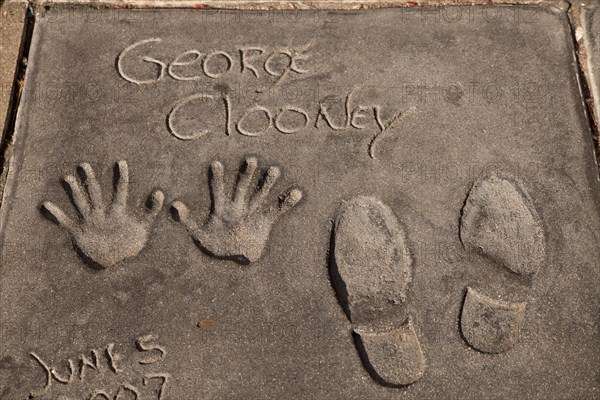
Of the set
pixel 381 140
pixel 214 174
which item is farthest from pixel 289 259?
pixel 381 140

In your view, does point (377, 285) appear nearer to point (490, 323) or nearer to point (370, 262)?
point (370, 262)

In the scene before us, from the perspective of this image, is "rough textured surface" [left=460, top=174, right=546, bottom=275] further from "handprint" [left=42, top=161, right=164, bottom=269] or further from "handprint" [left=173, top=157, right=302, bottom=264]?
"handprint" [left=42, top=161, right=164, bottom=269]

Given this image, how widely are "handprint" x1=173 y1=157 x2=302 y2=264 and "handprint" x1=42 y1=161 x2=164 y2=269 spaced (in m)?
0.14

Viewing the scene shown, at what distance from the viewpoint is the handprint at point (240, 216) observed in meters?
1.80

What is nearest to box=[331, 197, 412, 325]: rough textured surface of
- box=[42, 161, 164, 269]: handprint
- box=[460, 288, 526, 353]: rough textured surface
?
box=[460, 288, 526, 353]: rough textured surface

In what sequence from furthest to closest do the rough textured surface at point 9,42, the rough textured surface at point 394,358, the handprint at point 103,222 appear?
1. the rough textured surface at point 9,42
2. the handprint at point 103,222
3. the rough textured surface at point 394,358

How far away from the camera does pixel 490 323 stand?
1739 mm

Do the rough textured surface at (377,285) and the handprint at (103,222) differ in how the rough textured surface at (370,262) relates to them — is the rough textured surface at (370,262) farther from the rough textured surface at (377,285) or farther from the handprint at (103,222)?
the handprint at (103,222)

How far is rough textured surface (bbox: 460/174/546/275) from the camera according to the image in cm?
178

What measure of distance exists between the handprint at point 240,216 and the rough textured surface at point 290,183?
0.03m

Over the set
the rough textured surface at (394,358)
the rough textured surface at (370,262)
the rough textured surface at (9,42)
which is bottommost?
the rough textured surface at (394,358)

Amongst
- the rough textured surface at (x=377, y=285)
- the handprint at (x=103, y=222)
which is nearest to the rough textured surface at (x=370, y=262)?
the rough textured surface at (x=377, y=285)

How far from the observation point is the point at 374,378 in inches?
68.2

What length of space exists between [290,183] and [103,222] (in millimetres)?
646
